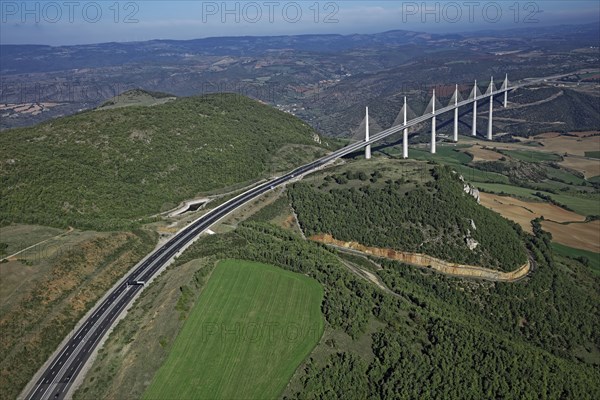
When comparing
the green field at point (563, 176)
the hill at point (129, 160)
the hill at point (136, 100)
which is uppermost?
Answer: the hill at point (136, 100)

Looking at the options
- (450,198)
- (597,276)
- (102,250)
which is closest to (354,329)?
(102,250)

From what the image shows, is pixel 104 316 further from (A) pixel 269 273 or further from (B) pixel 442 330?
(B) pixel 442 330

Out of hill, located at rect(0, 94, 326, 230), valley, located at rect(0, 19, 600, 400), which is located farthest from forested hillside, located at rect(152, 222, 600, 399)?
hill, located at rect(0, 94, 326, 230)

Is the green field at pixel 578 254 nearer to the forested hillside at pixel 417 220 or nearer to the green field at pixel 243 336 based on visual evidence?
the forested hillside at pixel 417 220

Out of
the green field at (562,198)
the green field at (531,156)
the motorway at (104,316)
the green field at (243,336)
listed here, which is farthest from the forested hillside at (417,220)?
the green field at (531,156)

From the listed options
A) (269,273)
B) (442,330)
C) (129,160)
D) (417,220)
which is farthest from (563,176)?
(129,160)

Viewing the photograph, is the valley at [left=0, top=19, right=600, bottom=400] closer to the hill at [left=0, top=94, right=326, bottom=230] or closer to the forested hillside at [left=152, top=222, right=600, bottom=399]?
the forested hillside at [left=152, top=222, right=600, bottom=399]

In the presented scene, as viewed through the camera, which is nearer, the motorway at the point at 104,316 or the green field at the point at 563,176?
the motorway at the point at 104,316
